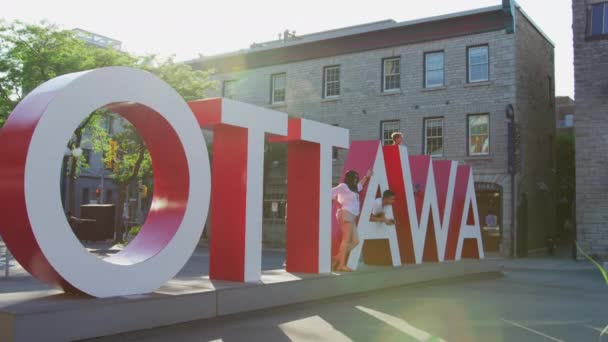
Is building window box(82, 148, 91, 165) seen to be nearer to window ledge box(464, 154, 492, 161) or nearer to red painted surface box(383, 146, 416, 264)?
window ledge box(464, 154, 492, 161)

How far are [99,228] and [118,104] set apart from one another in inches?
660

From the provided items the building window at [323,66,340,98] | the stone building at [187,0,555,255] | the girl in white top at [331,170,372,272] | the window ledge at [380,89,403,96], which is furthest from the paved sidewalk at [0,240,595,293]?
the building window at [323,66,340,98]

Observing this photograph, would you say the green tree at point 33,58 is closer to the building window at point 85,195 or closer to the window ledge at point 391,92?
the window ledge at point 391,92

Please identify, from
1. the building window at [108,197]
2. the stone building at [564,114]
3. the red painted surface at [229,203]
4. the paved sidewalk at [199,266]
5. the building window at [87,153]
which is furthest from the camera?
the building window at [108,197]

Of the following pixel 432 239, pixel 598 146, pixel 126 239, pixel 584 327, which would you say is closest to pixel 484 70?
pixel 598 146

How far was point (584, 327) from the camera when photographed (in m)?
7.03

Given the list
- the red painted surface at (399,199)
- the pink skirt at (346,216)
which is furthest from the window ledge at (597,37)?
the pink skirt at (346,216)

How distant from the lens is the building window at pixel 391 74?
87.1 ft

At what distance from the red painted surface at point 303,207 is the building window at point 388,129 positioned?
1669 cm

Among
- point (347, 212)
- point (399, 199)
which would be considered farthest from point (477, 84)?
point (347, 212)

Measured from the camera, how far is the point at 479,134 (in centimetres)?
2439

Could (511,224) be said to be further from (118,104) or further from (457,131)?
(118,104)

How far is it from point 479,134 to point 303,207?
16.3m

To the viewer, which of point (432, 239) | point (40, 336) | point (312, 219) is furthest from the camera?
point (432, 239)
